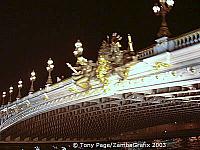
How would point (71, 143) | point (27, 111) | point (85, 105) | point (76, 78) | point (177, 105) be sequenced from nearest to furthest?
point (76, 78) < point (177, 105) < point (85, 105) < point (27, 111) < point (71, 143)

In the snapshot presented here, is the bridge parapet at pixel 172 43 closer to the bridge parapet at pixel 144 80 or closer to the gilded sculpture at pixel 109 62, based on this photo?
the bridge parapet at pixel 144 80

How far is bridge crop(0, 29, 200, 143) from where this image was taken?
11.6 m

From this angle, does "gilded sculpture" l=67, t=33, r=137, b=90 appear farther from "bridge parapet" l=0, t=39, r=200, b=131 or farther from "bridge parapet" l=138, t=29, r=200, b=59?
"bridge parapet" l=138, t=29, r=200, b=59

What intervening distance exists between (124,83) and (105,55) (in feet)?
4.25

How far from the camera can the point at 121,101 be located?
60.0 ft

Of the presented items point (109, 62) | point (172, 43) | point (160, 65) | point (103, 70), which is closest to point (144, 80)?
point (160, 65)

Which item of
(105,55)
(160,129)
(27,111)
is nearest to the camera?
(105,55)

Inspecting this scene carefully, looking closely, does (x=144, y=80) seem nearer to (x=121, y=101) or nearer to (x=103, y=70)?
(x=103, y=70)

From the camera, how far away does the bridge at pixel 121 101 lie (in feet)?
38.1

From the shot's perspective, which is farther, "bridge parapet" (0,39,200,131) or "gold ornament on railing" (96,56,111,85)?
"gold ornament on railing" (96,56,111,85)

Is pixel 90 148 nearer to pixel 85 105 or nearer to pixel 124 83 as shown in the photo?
pixel 85 105

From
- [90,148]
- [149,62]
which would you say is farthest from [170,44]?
[90,148]

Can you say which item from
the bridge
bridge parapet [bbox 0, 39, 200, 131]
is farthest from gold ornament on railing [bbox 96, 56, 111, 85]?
bridge parapet [bbox 0, 39, 200, 131]

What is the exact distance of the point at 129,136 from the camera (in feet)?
116
